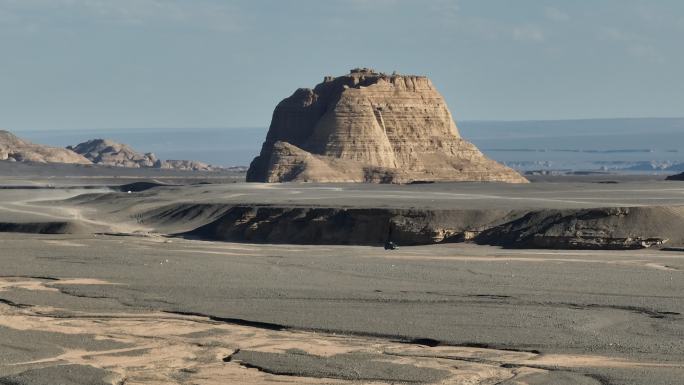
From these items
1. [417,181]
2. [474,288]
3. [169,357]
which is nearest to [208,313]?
[169,357]

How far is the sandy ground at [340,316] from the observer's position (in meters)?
27.3

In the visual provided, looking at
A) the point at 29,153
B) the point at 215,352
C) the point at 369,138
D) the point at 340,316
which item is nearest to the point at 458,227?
the point at 340,316

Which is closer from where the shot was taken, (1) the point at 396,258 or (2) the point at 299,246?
(1) the point at 396,258

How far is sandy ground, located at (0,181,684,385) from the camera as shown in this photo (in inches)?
1075

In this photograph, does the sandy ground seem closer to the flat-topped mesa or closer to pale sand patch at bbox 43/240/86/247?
pale sand patch at bbox 43/240/86/247

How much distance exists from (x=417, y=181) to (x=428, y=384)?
76.1 m

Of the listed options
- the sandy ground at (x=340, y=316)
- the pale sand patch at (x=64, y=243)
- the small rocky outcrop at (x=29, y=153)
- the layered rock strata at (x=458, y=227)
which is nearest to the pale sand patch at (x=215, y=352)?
the sandy ground at (x=340, y=316)

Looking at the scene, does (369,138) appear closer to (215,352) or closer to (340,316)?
(340,316)

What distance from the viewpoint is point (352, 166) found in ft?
343

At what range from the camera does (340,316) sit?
3338cm

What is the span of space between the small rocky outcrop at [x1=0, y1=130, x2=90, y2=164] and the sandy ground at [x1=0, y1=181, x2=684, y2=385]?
407 feet

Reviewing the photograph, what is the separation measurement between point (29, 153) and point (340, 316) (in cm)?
15514

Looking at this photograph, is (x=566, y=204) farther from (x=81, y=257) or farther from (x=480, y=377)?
→ (x=480, y=377)

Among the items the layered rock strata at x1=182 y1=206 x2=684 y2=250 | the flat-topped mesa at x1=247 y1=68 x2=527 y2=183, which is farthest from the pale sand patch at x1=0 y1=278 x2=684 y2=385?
the flat-topped mesa at x1=247 y1=68 x2=527 y2=183
